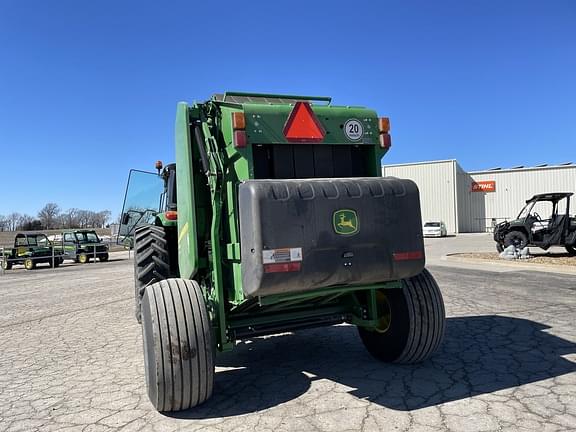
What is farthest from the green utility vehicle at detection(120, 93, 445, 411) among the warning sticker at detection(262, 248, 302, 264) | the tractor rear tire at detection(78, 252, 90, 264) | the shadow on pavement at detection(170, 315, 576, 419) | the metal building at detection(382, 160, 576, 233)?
the metal building at detection(382, 160, 576, 233)

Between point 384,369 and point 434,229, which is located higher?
point 434,229

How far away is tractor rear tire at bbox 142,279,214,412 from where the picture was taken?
11.4ft

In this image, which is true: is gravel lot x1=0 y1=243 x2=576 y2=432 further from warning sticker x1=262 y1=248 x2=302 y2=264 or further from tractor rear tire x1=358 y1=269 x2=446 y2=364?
warning sticker x1=262 y1=248 x2=302 y2=264

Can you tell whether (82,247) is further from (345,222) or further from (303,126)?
(345,222)

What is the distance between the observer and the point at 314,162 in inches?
155

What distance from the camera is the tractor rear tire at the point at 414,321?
429 centimetres

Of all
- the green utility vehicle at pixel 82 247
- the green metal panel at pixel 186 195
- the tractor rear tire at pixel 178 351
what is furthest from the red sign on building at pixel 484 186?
the tractor rear tire at pixel 178 351

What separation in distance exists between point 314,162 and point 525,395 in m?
2.45

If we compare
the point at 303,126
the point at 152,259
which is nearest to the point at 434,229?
the point at 152,259

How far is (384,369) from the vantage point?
4406mm

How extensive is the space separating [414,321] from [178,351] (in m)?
2.10

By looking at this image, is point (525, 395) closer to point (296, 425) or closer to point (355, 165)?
point (296, 425)

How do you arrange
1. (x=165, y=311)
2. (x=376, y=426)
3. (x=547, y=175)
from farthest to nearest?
(x=547, y=175), (x=165, y=311), (x=376, y=426)

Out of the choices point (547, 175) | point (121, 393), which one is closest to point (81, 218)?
point (547, 175)
